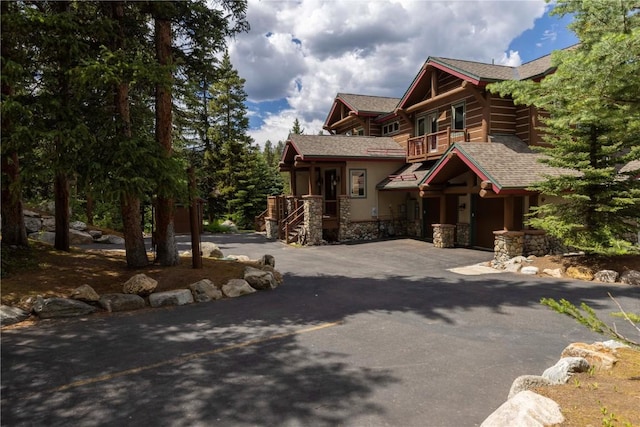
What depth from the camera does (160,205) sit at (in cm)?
→ 1100

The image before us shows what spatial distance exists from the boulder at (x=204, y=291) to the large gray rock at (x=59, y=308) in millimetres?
2244

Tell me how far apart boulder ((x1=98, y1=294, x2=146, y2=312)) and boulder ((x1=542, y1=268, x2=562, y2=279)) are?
460 inches

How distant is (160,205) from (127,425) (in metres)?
7.82

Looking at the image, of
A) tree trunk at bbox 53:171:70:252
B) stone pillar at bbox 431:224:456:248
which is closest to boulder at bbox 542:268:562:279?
stone pillar at bbox 431:224:456:248

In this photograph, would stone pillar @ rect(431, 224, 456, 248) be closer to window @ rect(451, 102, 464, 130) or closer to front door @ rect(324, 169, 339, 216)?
window @ rect(451, 102, 464, 130)

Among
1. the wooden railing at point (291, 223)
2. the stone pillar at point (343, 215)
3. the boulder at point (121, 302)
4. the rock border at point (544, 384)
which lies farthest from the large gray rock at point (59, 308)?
the stone pillar at point (343, 215)

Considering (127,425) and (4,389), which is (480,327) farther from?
(4,389)

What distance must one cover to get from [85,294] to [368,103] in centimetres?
2428

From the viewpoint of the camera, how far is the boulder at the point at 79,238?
1800cm

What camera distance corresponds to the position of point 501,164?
1466cm

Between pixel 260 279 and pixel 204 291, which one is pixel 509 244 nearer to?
pixel 260 279

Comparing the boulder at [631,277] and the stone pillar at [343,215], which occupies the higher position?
the stone pillar at [343,215]

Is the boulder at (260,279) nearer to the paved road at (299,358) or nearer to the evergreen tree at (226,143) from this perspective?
the paved road at (299,358)

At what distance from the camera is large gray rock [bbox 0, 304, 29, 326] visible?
290 inches
